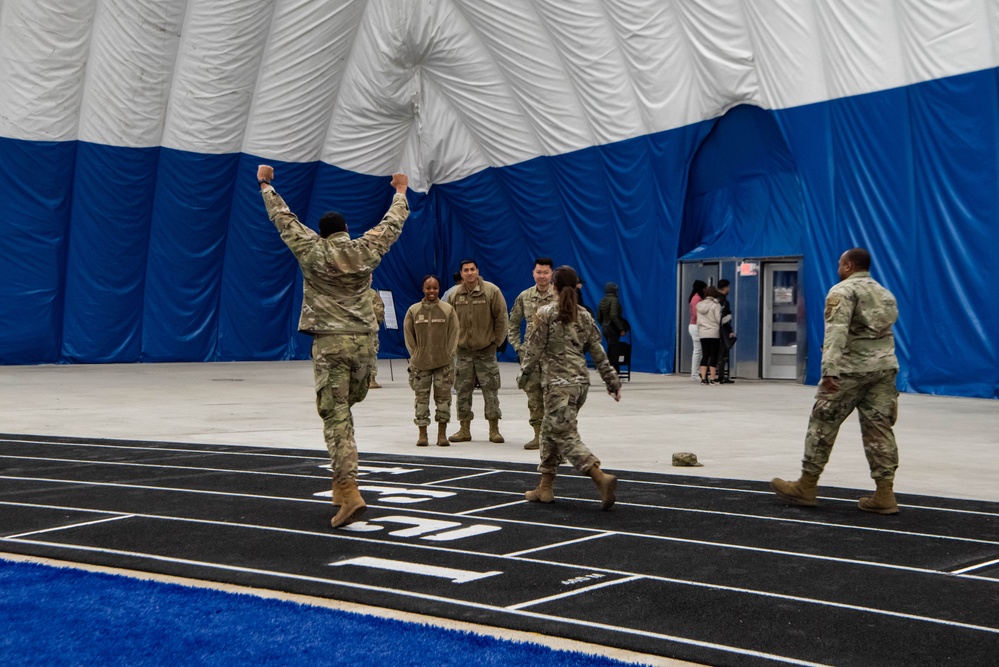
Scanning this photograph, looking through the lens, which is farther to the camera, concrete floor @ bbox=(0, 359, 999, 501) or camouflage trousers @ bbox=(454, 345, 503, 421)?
camouflage trousers @ bbox=(454, 345, 503, 421)

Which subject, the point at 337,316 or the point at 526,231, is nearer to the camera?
the point at 337,316

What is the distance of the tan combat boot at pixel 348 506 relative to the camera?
7.79 metres

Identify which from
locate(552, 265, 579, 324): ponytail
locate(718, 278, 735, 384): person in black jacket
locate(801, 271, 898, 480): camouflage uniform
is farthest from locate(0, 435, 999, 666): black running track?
locate(718, 278, 735, 384): person in black jacket

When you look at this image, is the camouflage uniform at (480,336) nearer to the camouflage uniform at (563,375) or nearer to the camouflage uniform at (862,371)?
the camouflage uniform at (563,375)

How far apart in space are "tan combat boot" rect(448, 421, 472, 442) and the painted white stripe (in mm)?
6134

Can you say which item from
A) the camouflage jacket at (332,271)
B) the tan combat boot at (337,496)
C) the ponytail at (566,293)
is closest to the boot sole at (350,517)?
the tan combat boot at (337,496)

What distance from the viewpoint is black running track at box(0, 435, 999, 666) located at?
5430 mm

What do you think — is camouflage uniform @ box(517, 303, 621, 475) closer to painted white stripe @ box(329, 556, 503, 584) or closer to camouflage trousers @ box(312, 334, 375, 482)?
camouflage trousers @ box(312, 334, 375, 482)

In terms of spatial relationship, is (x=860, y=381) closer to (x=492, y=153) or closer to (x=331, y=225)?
(x=331, y=225)

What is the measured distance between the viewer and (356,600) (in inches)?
230

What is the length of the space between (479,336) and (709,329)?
10.4 meters

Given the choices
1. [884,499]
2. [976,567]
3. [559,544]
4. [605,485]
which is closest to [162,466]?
[605,485]

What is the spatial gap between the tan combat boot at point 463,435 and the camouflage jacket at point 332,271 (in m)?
4.91

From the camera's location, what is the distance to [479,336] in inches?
509
